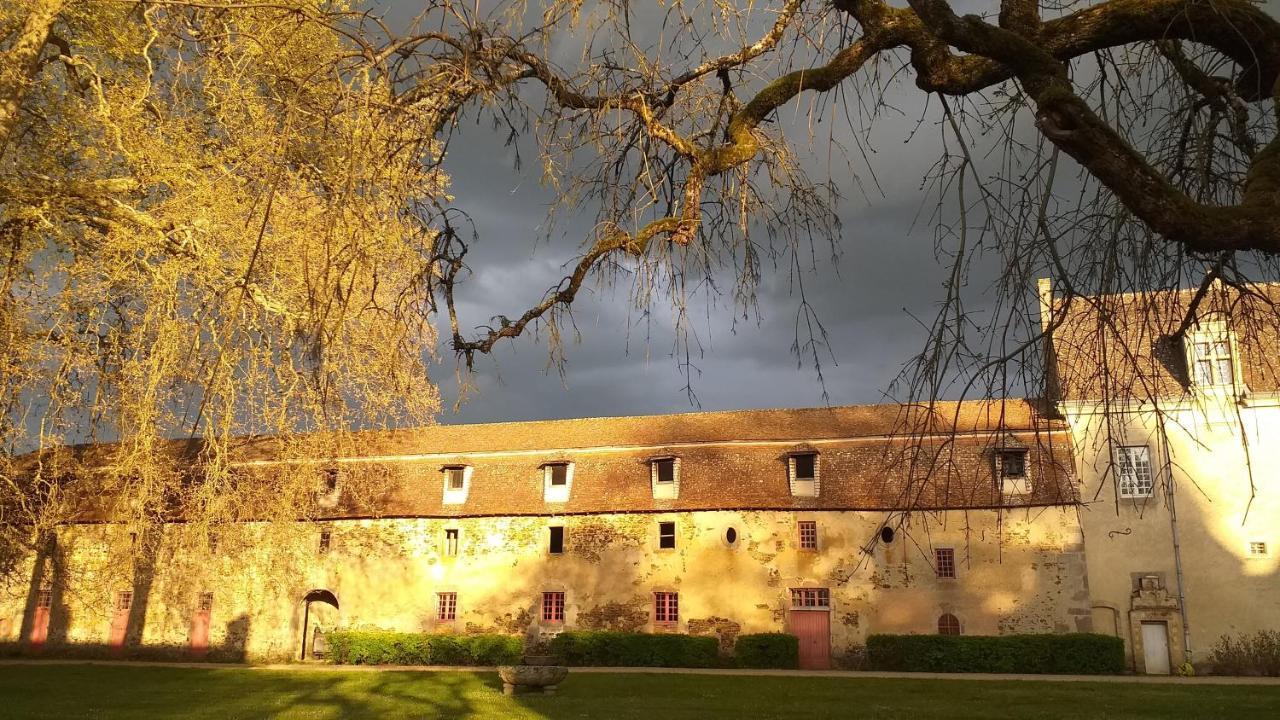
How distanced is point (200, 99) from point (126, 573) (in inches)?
469

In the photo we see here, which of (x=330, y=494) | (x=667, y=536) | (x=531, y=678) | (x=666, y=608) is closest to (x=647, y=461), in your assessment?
(x=667, y=536)

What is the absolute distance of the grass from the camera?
15664 millimetres

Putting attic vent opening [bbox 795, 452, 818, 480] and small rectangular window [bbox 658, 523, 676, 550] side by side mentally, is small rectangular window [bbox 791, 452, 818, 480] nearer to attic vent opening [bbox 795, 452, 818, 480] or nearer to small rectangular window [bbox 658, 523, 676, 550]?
attic vent opening [bbox 795, 452, 818, 480]

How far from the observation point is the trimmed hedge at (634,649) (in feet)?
85.1

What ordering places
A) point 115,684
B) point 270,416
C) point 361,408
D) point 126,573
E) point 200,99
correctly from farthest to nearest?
1. point 115,684
2. point 126,573
3. point 361,408
4. point 270,416
5. point 200,99

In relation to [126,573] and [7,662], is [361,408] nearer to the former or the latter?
[126,573]

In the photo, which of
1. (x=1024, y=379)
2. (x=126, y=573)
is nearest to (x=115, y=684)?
(x=126, y=573)

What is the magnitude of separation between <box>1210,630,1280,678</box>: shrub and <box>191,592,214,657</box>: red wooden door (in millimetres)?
31194

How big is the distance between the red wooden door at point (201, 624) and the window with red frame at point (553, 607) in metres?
11.8

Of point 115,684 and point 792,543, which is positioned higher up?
point 792,543

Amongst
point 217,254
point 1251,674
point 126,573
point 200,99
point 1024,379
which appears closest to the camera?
point 1024,379

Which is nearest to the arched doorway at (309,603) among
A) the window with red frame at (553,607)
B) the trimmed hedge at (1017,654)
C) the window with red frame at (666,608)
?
the window with red frame at (553,607)

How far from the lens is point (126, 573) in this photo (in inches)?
757

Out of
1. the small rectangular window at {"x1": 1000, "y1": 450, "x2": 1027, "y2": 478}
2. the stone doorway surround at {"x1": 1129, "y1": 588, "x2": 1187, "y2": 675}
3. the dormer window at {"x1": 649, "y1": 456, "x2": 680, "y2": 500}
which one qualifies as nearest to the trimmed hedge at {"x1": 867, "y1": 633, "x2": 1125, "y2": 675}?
the stone doorway surround at {"x1": 1129, "y1": 588, "x2": 1187, "y2": 675}
